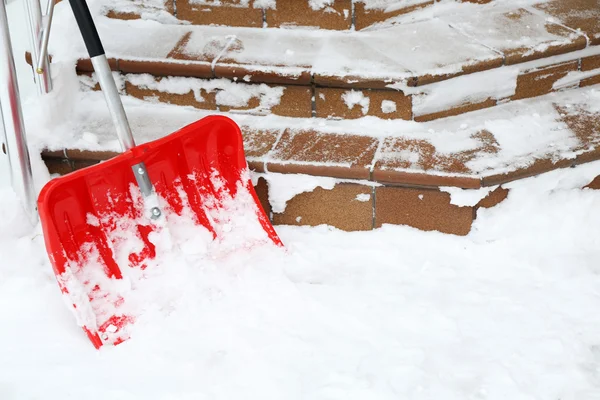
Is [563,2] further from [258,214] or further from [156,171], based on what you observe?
[156,171]

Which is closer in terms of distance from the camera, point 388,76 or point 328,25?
point 388,76

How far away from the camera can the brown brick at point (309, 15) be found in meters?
2.51

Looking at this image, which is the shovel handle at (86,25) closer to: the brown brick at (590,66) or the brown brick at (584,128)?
the brown brick at (584,128)

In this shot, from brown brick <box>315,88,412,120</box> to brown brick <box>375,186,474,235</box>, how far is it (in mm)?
335

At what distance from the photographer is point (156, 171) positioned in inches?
77.8

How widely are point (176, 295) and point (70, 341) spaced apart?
0.32 metres

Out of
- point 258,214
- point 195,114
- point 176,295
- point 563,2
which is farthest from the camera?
point 563,2

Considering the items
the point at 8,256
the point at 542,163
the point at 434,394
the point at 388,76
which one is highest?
the point at 388,76

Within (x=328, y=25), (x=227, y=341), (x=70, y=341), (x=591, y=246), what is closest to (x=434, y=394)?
(x=227, y=341)

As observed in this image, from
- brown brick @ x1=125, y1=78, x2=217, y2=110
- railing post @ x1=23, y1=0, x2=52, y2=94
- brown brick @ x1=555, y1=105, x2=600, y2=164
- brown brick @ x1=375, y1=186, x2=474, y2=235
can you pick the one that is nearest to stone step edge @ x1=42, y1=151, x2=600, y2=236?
brown brick @ x1=375, y1=186, x2=474, y2=235

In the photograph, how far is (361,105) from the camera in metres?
2.30

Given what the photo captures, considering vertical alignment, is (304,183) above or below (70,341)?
above

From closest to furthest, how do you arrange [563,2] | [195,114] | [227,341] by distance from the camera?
[227,341], [195,114], [563,2]

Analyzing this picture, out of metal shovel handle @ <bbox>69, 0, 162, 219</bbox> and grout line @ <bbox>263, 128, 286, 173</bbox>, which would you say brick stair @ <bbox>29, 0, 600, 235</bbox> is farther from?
metal shovel handle @ <bbox>69, 0, 162, 219</bbox>
